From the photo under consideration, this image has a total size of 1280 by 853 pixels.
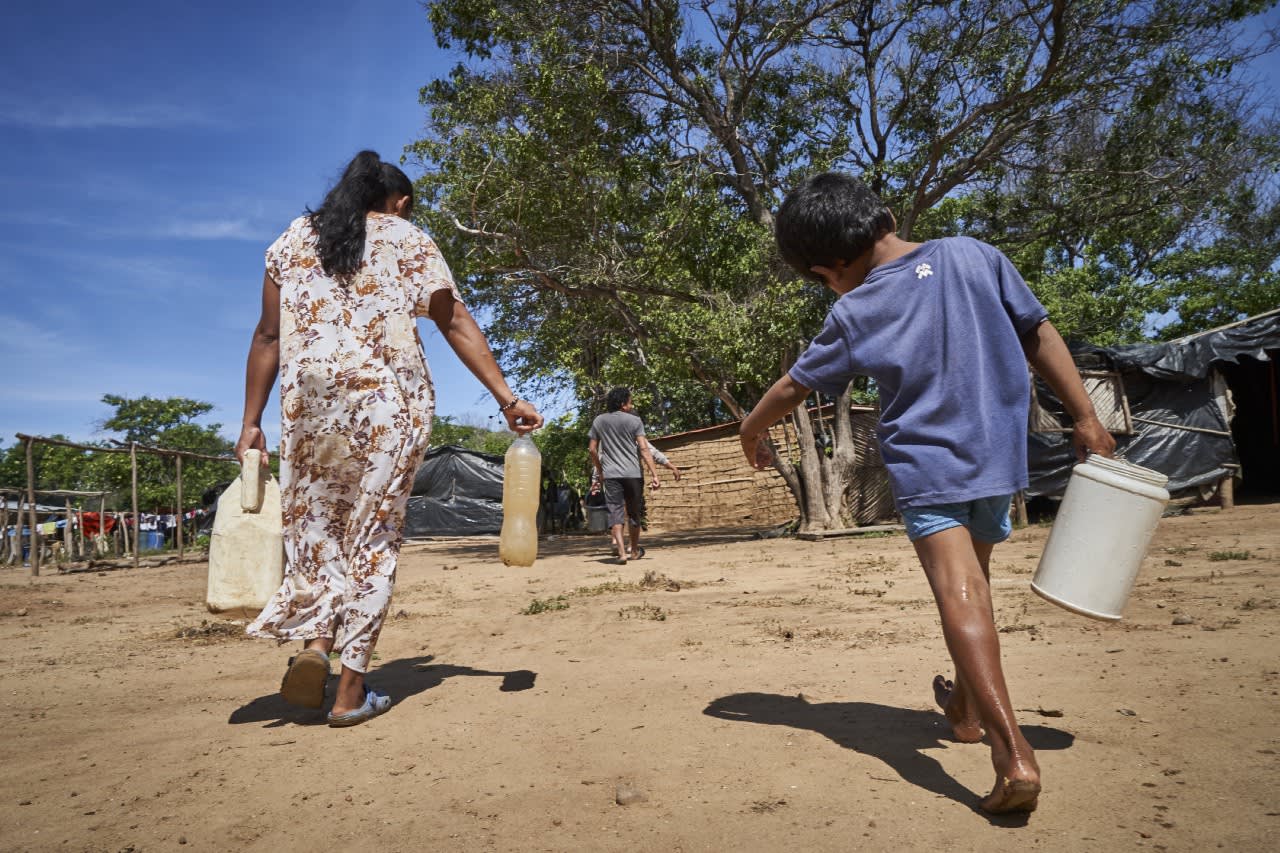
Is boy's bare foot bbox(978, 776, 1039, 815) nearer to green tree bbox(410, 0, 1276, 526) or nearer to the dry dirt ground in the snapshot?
the dry dirt ground

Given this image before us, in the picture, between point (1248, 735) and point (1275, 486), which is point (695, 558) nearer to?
point (1248, 735)

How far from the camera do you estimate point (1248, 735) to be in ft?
7.53

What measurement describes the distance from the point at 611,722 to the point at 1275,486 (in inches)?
650

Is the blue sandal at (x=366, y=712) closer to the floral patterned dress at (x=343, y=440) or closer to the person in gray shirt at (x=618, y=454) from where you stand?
the floral patterned dress at (x=343, y=440)

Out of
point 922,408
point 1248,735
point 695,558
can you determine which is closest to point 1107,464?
point 922,408

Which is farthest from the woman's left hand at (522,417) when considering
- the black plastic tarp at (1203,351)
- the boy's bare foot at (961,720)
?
the black plastic tarp at (1203,351)

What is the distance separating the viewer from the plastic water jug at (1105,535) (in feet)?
7.43

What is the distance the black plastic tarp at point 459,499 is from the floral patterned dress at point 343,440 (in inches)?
693

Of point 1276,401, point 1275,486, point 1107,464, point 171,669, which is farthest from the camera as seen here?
point 1275,486

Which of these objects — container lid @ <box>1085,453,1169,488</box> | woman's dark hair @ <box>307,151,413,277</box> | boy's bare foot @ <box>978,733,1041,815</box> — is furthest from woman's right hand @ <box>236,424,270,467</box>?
container lid @ <box>1085,453,1169,488</box>

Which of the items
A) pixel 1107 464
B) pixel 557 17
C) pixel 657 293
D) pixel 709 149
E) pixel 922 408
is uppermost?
pixel 557 17

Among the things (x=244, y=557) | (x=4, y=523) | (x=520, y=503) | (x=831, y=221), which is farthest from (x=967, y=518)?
(x=4, y=523)

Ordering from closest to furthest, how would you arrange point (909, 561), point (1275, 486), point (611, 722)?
point (611, 722)
point (909, 561)
point (1275, 486)

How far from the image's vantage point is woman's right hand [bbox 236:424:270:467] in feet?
10.7
